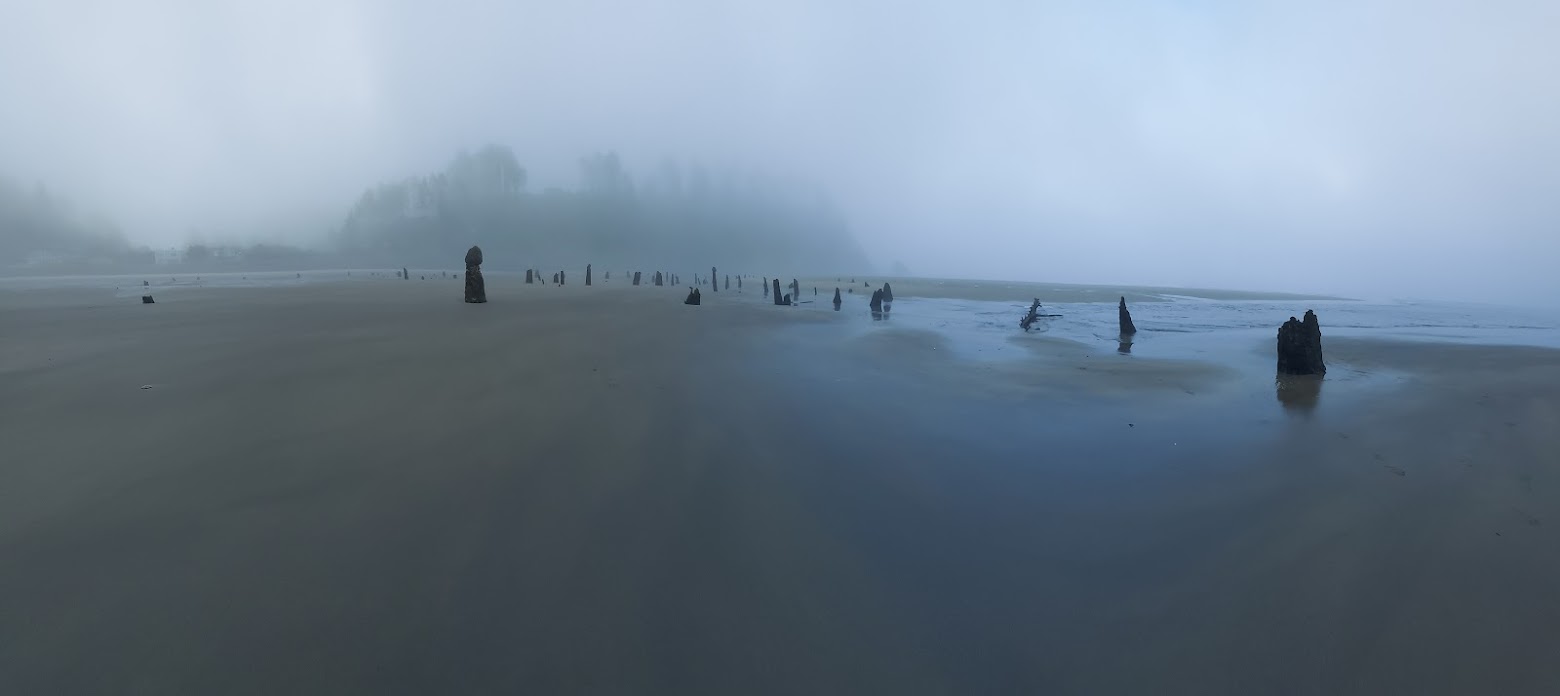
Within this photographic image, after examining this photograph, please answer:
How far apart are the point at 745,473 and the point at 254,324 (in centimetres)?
1354

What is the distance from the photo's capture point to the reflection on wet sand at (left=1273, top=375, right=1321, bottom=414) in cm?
859

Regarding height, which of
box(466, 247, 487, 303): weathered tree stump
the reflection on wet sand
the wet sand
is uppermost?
box(466, 247, 487, 303): weathered tree stump

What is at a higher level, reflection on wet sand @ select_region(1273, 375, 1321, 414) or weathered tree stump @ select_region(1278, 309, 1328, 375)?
weathered tree stump @ select_region(1278, 309, 1328, 375)

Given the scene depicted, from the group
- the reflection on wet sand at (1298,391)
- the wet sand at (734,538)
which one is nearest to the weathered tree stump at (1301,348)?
the reflection on wet sand at (1298,391)

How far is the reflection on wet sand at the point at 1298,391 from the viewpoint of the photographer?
28.2 ft

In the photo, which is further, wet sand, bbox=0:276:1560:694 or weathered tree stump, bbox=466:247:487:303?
weathered tree stump, bbox=466:247:487:303

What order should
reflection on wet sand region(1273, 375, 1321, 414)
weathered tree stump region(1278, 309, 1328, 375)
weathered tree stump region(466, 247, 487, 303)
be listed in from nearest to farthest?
reflection on wet sand region(1273, 375, 1321, 414)
weathered tree stump region(1278, 309, 1328, 375)
weathered tree stump region(466, 247, 487, 303)

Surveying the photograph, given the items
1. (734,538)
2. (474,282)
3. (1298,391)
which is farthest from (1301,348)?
(474,282)

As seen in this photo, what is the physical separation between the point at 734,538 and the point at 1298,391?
1045 centimetres

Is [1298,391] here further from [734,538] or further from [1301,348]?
[734,538]

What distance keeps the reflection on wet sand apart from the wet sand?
0.91ft

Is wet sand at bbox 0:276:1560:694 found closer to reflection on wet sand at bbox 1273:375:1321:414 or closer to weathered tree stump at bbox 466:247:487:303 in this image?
reflection on wet sand at bbox 1273:375:1321:414


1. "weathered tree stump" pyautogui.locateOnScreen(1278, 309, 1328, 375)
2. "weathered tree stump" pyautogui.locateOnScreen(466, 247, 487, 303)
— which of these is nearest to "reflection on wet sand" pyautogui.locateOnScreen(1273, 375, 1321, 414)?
"weathered tree stump" pyautogui.locateOnScreen(1278, 309, 1328, 375)

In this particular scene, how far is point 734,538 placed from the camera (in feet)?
13.0
